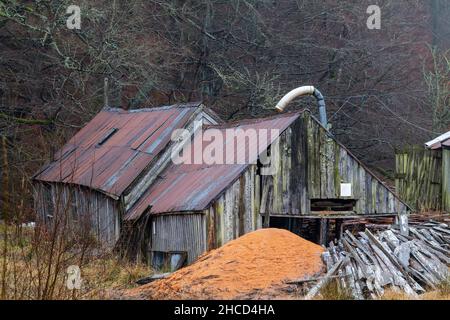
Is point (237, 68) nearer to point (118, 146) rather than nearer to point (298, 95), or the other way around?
point (298, 95)

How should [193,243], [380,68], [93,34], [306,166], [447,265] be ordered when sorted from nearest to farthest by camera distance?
1. [447,265]
2. [193,243]
3. [306,166]
4. [93,34]
5. [380,68]

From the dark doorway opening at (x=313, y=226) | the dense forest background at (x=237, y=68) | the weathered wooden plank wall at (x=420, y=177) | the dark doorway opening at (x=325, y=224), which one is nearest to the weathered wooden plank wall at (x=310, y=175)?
the dark doorway opening at (x=325, y=224)

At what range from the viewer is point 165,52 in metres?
28.2

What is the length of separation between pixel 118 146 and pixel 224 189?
6.44 m

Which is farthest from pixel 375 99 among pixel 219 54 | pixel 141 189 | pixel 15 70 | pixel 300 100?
pixel 141 189

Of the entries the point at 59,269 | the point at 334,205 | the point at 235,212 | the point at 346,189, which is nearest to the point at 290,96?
the point at 346,189

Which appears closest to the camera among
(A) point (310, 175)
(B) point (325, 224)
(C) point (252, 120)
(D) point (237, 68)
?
(A) point (310, 175)

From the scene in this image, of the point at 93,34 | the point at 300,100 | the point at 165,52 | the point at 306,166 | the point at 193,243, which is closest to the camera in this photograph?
the point at 193,243

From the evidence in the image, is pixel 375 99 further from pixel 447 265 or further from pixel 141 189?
pixel 447 265

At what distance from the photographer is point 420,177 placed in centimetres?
2262

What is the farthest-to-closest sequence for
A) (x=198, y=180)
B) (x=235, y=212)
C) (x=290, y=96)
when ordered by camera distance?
(x=290, y=96) < (x=198, y=180) < (x=235, y=212)

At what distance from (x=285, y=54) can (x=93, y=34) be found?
9.34 m

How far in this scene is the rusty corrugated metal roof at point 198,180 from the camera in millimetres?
14594

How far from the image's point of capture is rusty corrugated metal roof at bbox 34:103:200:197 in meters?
17.7
